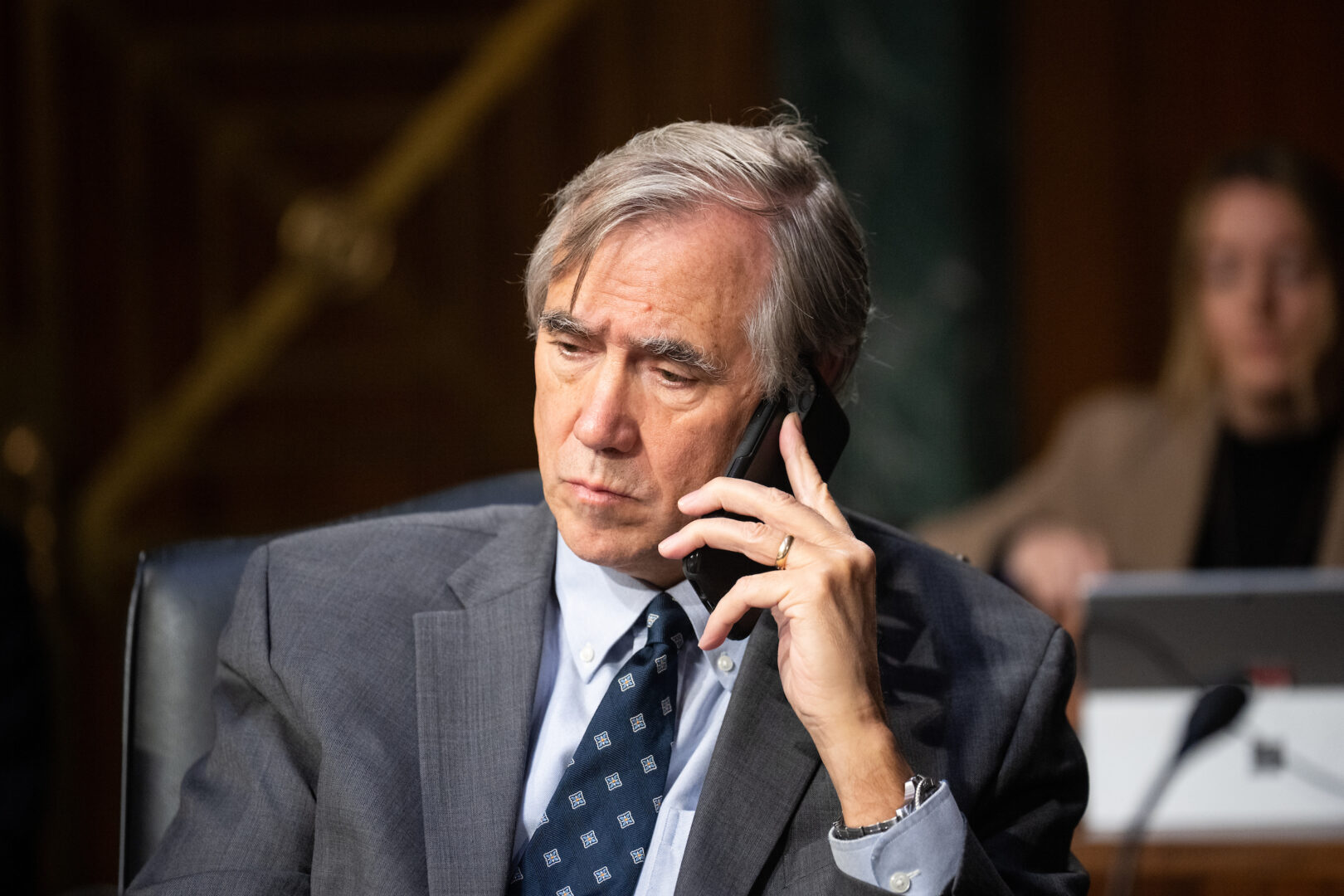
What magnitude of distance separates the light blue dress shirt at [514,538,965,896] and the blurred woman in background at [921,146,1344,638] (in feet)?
4.10

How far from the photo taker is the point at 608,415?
1.26m

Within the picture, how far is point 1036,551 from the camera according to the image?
2.26m

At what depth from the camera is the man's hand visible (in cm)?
119

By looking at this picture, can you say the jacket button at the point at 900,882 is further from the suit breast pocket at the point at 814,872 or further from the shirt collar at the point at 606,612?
the shirt collar at the point at 606,612

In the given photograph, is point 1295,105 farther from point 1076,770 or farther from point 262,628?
point 262,628

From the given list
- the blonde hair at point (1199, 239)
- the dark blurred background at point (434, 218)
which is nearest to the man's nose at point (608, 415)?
the blonde hair at point (1199, 239)

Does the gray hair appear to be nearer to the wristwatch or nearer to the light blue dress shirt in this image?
the light blue dress shirt

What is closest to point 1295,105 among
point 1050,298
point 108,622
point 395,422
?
point 1050,298

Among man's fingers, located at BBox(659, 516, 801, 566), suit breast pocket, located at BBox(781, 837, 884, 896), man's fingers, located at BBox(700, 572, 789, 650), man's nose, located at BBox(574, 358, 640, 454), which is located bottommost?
suit breast pocket, located at BBox(781, 837, 884, 896)

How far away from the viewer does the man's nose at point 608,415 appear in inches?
49.5

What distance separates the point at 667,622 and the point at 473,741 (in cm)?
22

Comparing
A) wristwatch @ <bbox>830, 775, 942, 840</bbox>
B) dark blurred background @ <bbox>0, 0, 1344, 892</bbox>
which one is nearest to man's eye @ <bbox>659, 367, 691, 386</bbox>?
wristwatch @ <bbox>830, 775, 942, 840</bbox>

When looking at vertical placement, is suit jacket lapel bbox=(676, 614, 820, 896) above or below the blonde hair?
below

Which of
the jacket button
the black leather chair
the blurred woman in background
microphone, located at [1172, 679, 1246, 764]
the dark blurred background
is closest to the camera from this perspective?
the jacket button
